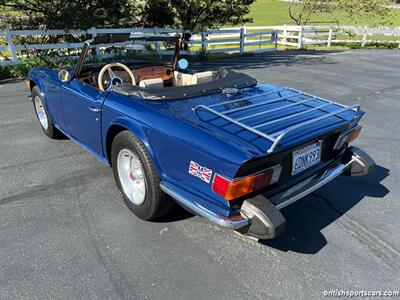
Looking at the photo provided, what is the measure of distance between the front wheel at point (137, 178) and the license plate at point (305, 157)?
1.05 m

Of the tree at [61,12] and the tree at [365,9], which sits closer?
the tree at [61,12]

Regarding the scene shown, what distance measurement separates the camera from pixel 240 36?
15.1m

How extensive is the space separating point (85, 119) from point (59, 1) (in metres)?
9.31

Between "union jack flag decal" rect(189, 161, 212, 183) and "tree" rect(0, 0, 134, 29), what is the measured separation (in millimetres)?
10103

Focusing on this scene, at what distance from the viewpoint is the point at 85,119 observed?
3488mm

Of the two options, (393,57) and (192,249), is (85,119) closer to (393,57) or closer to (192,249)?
(192,249)

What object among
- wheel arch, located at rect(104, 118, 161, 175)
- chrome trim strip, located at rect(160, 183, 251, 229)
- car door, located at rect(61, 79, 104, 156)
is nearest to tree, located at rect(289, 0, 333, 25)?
car door, located at rect(61, 79, 104, 156)

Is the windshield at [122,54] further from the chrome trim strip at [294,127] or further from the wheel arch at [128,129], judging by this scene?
the chrome trim strip at [294,127]

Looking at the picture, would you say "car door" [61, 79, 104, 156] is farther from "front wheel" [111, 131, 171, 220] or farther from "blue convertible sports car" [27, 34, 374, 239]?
"front wheel" [111, 131, 171, 220]

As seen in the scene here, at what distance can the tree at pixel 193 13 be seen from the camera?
13375 mm

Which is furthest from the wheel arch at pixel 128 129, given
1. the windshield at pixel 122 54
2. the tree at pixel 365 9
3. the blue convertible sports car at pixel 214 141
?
the tree at pixel 365 9

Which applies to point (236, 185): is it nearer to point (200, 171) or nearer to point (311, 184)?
point (200, 171)

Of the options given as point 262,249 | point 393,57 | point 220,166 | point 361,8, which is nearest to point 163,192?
point 220,166

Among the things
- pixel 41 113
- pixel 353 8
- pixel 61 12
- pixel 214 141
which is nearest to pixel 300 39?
pixel 353 8
